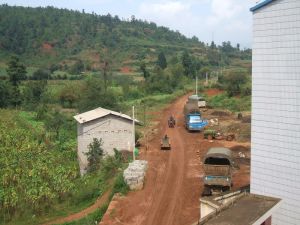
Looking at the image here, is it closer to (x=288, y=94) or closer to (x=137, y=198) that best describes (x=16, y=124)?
(x=137, y=198)

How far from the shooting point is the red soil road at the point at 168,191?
53.5ft

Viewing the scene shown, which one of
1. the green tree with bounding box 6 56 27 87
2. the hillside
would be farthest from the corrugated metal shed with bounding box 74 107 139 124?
the hillside

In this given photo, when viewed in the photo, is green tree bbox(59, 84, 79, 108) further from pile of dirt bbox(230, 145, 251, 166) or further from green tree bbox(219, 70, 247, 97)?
pile of dirt bbox(230, 145, 251, 166)

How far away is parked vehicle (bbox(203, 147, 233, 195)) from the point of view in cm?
1689

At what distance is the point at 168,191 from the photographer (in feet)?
62.4

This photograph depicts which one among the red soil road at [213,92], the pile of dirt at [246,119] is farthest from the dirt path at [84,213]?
the red soil road at [213,92]

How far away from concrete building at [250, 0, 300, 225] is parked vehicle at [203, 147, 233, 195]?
9.04 feet

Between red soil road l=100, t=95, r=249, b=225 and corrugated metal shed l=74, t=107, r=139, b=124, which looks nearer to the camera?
red soil road l=100, t=95, r=249, b=225

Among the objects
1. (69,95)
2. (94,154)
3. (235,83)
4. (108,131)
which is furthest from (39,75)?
(94,154)

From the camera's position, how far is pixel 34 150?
26375mm

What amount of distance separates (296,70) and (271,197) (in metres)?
3.91

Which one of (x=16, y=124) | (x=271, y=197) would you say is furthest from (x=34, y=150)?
(x=271, y=197)

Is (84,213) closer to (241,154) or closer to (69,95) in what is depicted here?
(241,154)

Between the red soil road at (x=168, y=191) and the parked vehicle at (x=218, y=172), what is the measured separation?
1.11m
